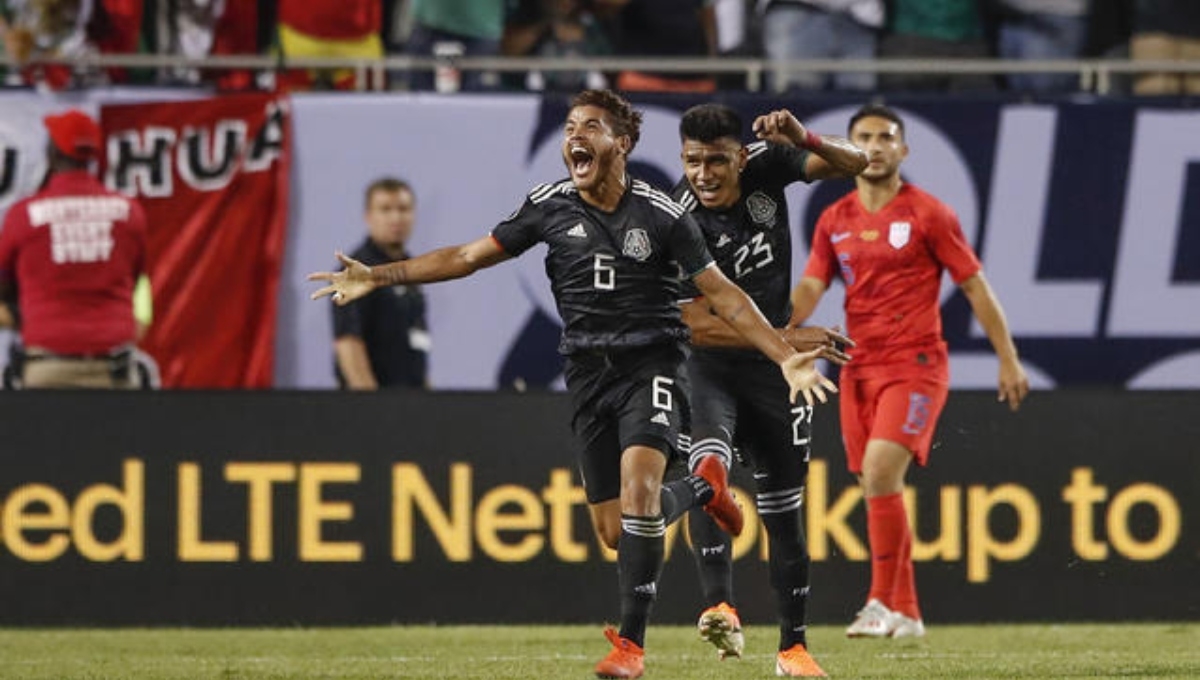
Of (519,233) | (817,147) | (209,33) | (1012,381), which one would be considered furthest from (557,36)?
(519,233)

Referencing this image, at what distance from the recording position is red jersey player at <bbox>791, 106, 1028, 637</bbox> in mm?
10664

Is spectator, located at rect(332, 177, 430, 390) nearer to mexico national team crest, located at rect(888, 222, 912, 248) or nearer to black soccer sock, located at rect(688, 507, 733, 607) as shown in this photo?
mexico national team crest, located at rect(888, 222, 912, 248)

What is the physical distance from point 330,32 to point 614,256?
5.98 meters

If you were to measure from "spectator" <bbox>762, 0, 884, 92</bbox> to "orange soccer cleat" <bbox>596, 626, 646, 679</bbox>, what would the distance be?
6.51 metres

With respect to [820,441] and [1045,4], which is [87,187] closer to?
[820,441]

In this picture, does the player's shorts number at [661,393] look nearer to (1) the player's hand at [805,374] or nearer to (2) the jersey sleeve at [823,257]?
(1) the player's hand at [805,374]

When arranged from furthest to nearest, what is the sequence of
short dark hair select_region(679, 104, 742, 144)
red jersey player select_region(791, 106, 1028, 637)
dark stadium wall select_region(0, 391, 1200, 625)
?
dark stadium wall select_region(0, 391, 1200, 625) < red jersey player select_region(791, 106, 1028, 637) < short dark hair select_region(679, 104, 742, 144)

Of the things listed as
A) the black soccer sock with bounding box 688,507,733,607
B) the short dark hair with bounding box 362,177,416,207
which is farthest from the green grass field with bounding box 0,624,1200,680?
the short dark hair with bounding box 362,177,416,207

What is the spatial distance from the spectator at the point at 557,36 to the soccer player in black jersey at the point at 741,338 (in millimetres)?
5027

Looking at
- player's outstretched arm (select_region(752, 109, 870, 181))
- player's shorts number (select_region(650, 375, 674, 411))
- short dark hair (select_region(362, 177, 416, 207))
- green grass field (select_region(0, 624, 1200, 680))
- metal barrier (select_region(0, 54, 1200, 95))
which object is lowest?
green grass field (select_region(0, 624, 1200, 680))

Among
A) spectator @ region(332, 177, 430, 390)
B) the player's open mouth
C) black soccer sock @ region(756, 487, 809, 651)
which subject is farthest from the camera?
spectator @ region(332, 177, 430, 390)

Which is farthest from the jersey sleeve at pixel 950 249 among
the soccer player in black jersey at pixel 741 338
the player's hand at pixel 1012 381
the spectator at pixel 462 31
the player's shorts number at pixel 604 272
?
the spectator at pixel 462 31

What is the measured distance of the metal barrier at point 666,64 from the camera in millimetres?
13625

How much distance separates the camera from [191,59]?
44.4ft
